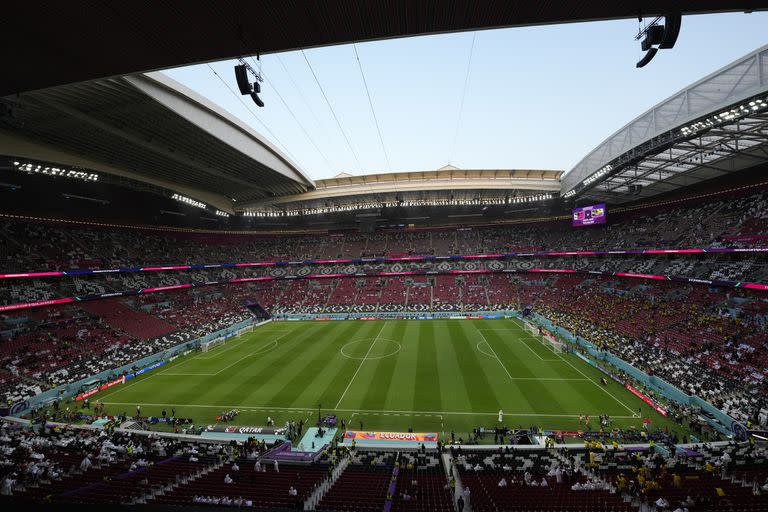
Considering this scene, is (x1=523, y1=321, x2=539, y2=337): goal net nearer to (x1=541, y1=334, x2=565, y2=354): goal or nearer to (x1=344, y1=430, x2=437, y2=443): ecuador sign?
(x1=541, y1=334, x2=565, y2=354): goal

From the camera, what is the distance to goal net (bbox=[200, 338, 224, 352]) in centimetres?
3739

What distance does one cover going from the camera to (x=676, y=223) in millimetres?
38812

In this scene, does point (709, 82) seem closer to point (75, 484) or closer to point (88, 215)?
point (75, 484)

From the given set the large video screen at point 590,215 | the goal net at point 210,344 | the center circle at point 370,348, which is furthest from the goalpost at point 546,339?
the goal net at point 210,344

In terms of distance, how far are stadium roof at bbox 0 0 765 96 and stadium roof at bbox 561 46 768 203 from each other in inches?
598

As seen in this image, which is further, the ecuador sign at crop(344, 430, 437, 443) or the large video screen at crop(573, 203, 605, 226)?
the large video screen at crop(573, 203, 605, 226)

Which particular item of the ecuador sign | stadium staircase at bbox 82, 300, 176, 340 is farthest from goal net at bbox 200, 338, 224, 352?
the ecuador sign

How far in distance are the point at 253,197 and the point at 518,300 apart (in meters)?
42.7

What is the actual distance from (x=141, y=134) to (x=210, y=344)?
23.2m

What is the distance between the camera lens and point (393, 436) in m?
19.0

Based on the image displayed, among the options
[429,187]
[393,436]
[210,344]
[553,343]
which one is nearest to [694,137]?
[553,343]

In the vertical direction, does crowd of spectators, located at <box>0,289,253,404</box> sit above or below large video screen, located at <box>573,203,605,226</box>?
below

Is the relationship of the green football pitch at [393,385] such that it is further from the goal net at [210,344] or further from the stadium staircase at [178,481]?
the stadium staircase at [178,481]

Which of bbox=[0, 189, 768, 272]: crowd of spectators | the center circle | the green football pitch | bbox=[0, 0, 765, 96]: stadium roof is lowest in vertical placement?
the green football pitch
